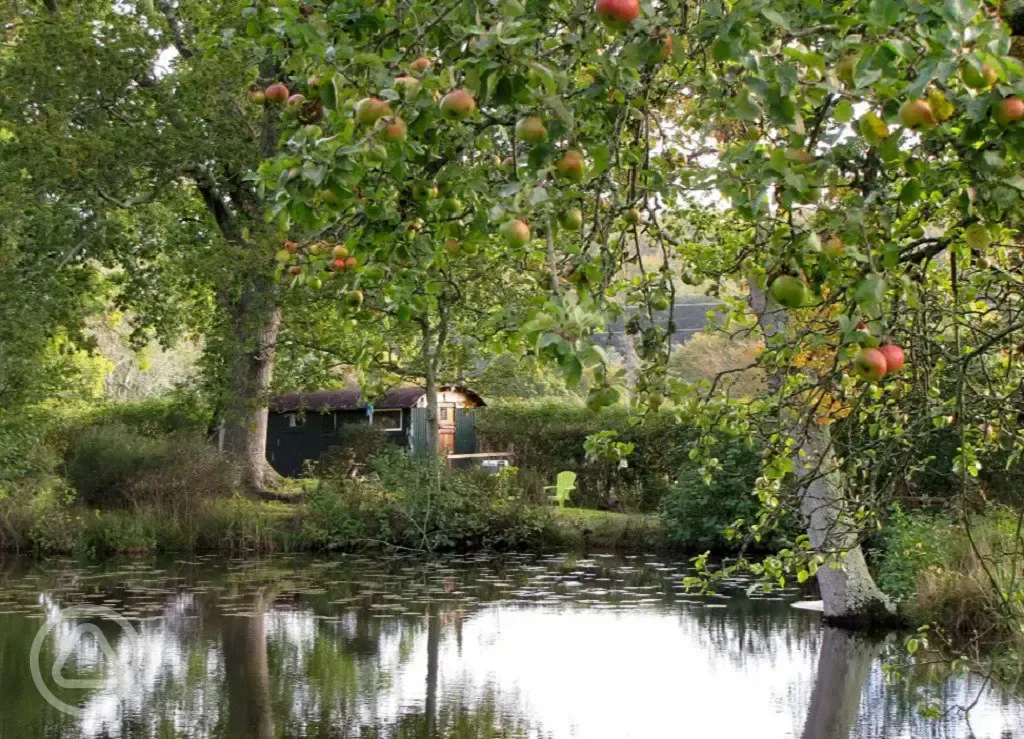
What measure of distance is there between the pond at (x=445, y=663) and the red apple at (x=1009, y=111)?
18.4 ft

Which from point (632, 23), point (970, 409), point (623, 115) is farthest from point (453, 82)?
point (970, 409)

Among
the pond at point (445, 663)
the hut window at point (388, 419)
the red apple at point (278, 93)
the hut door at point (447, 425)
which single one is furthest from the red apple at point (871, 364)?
the hut door at point (447, 425)

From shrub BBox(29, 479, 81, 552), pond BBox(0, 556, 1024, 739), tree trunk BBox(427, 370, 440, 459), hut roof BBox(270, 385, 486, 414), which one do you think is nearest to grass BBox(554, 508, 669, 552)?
tree trunk BBox(427, 370, 440, 459)

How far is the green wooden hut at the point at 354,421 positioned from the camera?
27.8 metres

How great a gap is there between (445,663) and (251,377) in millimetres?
11196

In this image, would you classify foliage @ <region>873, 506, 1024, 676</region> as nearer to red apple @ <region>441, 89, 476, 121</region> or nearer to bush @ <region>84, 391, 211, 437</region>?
red apple @ <region>441, 89, 476, 121</region>

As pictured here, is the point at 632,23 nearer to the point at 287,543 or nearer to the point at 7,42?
the point at 287,543

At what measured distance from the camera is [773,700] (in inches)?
357

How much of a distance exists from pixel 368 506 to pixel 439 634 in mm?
6655

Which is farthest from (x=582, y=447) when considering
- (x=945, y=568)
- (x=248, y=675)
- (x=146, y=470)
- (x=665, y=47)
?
(x=665, y=47)

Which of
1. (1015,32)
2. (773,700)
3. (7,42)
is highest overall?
(7,42)

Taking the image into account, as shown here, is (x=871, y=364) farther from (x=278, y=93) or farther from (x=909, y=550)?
(x=909, y=550)

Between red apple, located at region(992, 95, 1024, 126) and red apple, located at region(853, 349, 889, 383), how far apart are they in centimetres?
60

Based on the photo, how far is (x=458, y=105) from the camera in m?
2.29
